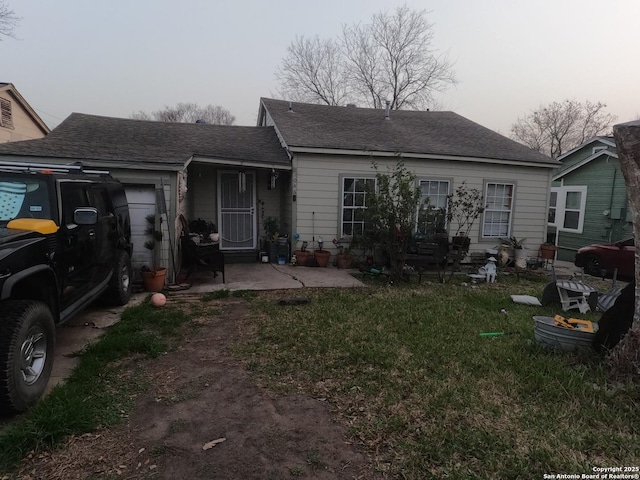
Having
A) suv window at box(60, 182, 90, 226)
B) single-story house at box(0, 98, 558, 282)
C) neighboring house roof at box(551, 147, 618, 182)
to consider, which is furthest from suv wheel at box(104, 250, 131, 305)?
neighboring house roof at box(551, 147, 618, 182)

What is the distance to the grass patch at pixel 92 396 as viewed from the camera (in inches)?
97.2

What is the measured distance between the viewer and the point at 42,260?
318 centimetres

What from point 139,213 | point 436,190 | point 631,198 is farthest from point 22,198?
point 436,190

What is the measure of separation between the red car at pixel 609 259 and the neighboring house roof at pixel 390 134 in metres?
2.62

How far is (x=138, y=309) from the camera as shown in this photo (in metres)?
5.44

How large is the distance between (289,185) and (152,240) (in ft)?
13.0

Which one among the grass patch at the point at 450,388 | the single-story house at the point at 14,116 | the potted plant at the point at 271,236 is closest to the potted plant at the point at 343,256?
the potted plant at the point at 271,236

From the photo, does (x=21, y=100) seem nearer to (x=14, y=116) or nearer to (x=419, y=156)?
(x=14, y=116)

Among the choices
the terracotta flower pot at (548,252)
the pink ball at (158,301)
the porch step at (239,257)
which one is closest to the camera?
the pink ball at (158,301)

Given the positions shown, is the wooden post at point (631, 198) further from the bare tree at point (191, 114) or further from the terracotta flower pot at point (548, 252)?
the bare tree at point (191, 114)

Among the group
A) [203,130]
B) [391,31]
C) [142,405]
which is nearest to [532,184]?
[203,130]

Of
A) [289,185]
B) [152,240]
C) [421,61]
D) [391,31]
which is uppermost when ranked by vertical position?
[391,31]

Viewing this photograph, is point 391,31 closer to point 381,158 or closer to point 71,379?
point 381,158

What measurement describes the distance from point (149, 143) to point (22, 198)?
5531 millimetres
